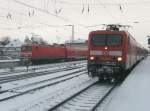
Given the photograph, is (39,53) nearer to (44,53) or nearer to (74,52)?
(44,53)

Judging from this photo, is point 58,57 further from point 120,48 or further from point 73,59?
point 120,48

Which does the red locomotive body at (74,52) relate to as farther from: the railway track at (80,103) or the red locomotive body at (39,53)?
the railway track at (80,103)

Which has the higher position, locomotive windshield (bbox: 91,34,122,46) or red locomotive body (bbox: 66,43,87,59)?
locomotive windshield (bbox: 91,34,122,46)

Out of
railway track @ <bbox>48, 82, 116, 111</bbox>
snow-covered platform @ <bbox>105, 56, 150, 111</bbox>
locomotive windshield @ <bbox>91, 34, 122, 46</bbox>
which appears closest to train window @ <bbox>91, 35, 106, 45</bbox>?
locomotive windshield @ <bbox>91, 34, 122, 46</bbox>

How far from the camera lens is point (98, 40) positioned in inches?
872

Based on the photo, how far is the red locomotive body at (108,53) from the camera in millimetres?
21203

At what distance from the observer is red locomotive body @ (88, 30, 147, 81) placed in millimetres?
21203

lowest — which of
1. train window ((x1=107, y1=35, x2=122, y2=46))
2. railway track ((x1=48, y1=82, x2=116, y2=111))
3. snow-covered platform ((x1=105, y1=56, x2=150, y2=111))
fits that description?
railway track ((x1=48, y1=82, x2=116, y2=111))

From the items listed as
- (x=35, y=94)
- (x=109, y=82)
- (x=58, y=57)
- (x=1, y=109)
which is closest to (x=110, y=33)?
(x=109, y=82)

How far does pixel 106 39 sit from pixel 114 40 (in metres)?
0.45

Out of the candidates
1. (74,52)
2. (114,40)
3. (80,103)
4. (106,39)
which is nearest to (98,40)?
(106,39)

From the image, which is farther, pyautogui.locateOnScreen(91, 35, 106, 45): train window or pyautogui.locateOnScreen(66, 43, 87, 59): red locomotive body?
pyautogui.locateOnScreen(66, 43, 87, 59): red locomotive body

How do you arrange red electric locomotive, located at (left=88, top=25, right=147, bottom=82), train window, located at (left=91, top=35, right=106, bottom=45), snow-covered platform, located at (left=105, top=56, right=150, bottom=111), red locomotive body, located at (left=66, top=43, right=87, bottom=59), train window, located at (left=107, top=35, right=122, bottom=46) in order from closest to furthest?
snow-covered platform, located at (left=105, top=56, right=150, bottom=111) → red electric locomotive, located at (left=88, top=25, right=147, bottom=82) → train window, located at (left=107, top=35, right=122, bottom=46) → train window, located at (left=91, top=35, right=106, bottom=45) → red locomotive body, located at (left=66, top=43, right=87, bottom=59)

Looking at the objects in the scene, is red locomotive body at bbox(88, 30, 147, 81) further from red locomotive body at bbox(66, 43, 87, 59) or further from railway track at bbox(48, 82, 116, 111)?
red locomotive body at bbox(66, 43, 87, 59)
